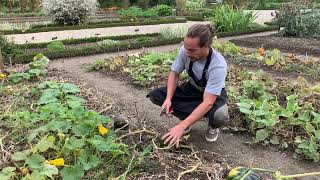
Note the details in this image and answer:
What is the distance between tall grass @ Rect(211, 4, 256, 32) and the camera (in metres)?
10.5

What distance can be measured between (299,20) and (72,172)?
27.8ft

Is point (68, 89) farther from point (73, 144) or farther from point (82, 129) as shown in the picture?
point (73, 144)

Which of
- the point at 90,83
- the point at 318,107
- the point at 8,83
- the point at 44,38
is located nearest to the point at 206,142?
the point at 318,107

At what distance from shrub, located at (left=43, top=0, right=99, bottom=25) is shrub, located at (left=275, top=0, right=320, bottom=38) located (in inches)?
210

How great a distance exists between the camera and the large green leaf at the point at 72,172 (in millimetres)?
2436

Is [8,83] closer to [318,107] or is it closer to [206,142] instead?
[206,142]

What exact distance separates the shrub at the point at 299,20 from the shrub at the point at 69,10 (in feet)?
17.5

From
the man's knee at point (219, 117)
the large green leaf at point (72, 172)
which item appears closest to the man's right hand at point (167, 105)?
the man's knee at point (219, 117)

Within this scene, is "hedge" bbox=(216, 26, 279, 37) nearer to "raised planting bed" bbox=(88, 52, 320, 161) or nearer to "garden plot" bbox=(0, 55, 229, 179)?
"raised planting bed" bbox=(88, 52, 320, 161)

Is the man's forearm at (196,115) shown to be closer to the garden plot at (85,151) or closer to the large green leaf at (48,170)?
A: the garden plot at (85,151)

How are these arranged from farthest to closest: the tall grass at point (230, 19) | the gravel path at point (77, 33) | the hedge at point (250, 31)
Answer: the tall grass at point (230, 19) < the hedge at point (250, 31) < the gravel path at point (77, 33)

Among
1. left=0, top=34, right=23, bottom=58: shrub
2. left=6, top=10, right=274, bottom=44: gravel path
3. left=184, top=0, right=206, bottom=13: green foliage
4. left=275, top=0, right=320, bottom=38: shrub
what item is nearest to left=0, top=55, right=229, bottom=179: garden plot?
left=0, top=34, right=23, bottom=58: shrub

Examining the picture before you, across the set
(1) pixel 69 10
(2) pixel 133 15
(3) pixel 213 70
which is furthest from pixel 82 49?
(2) pixel 133 15

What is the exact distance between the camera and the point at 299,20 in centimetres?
977
